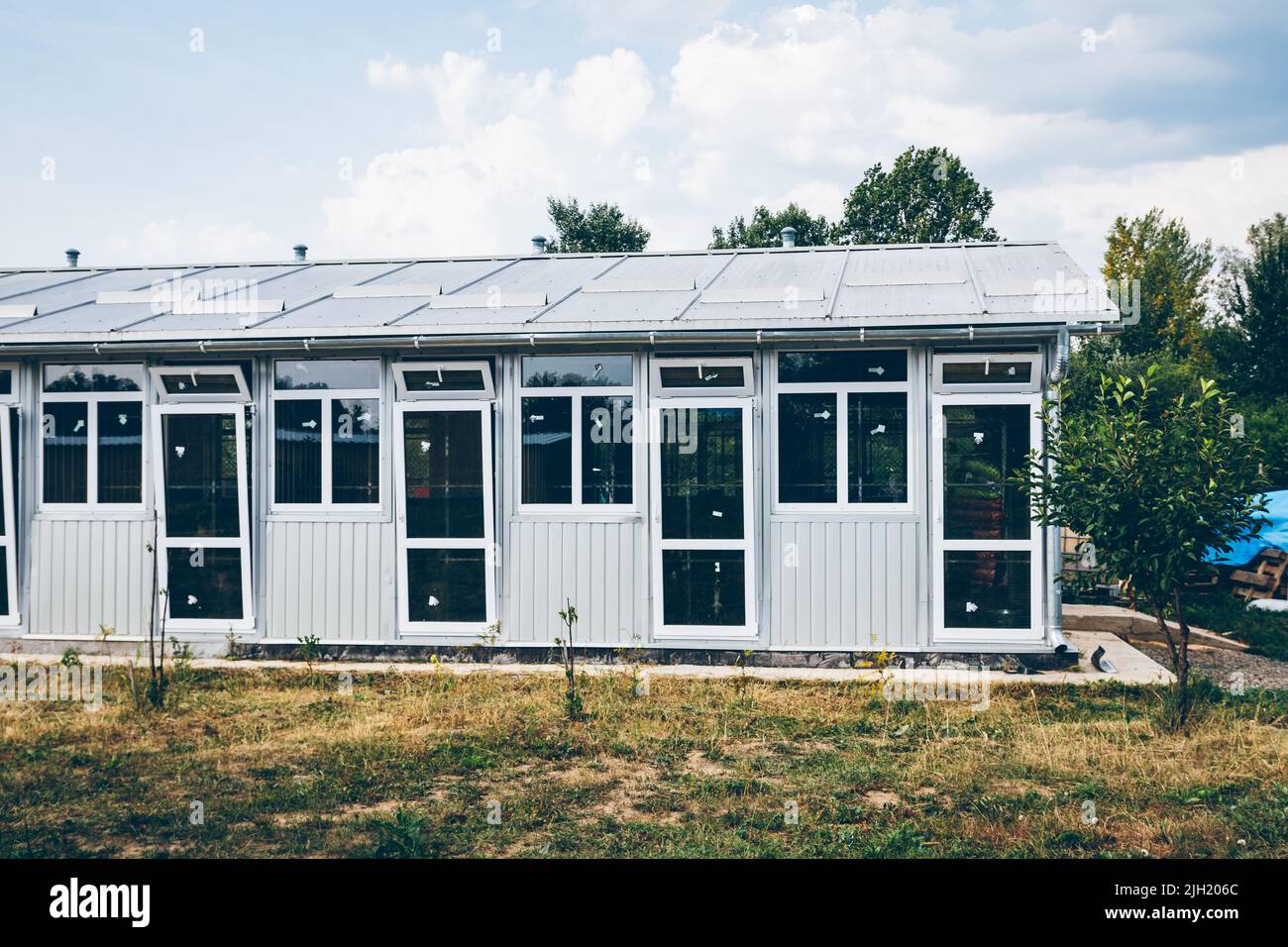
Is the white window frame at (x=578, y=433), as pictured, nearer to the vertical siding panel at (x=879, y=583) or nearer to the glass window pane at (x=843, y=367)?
the glass window pane at (x=843, y=367)

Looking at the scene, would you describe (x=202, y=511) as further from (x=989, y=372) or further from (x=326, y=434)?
(x=989, y=372)

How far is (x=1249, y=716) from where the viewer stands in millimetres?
8094

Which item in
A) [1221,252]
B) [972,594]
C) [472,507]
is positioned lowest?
[972,594]

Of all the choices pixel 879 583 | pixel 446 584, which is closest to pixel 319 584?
pixel 446 584

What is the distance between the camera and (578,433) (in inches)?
409

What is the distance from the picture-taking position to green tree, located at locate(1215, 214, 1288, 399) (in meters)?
24.8

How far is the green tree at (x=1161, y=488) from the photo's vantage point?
303 inches

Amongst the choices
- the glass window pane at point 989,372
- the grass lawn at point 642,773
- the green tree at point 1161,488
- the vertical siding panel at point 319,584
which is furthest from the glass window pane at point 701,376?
the vertical siding panel at point 319,584

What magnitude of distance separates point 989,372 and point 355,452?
21.1 feet

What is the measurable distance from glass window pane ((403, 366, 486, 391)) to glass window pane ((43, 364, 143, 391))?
2.99m

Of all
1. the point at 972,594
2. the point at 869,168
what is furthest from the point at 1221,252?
the point at 972,594

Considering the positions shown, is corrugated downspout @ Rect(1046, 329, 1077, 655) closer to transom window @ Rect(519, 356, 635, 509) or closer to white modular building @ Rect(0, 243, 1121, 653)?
white modular building @ Rect(0, 243, 1121, 653)
